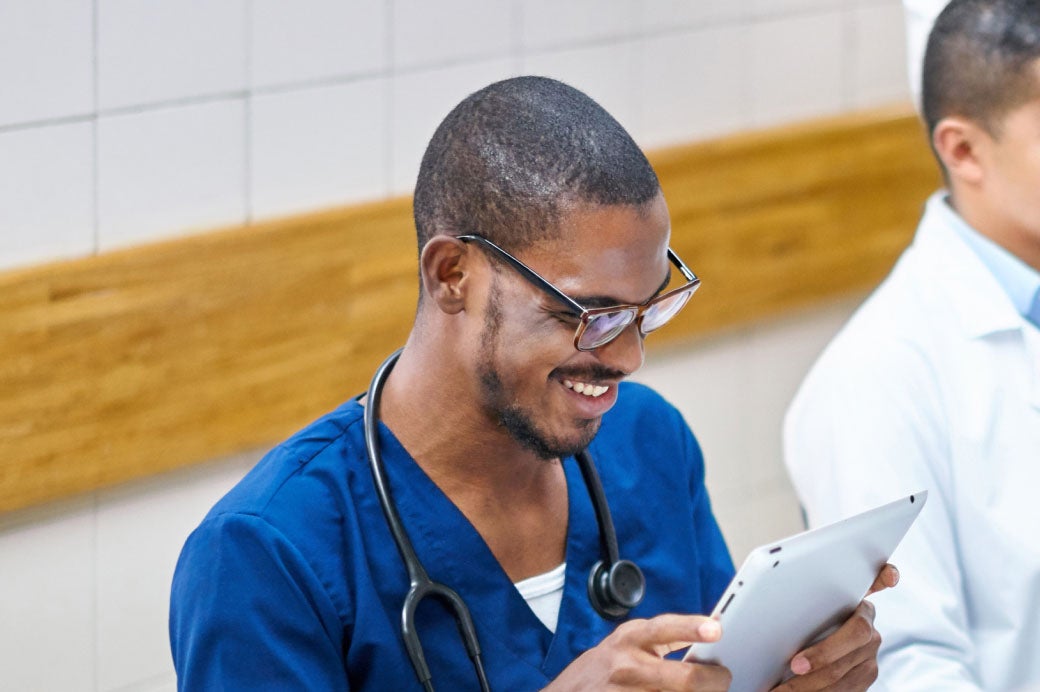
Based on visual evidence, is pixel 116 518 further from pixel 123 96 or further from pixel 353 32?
pixel 353 32

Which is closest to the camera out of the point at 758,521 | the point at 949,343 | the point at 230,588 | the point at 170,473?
the point at 230,588

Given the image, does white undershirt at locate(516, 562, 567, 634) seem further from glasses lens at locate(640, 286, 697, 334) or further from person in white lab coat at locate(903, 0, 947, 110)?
person in white lab coat at locate(903, 0, 947, 110)

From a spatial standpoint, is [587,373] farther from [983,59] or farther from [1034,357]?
[983,59]

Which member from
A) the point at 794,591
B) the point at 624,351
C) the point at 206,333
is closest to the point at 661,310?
the point at 624,351

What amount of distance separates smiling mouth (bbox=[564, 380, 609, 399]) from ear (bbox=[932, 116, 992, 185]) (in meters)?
0.99

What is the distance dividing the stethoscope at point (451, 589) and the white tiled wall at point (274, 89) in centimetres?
88

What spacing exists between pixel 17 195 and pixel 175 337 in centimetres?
35

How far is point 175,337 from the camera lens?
2408 millimetres

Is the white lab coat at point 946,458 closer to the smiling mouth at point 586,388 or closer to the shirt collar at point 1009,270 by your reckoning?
the shirt collar at point 1009,270

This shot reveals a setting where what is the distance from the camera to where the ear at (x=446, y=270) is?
5.04ft

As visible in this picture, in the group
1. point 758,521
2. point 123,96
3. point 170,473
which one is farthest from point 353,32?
point 758,521

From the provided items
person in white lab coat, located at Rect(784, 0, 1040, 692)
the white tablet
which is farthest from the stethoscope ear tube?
person in white lab coat, located at Rect(784, 0, 1040, 692)

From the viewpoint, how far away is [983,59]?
7.34ft

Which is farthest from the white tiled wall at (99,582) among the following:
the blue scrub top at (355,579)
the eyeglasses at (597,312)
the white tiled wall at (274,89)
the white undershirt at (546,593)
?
the eyeglasses at (597,312)
